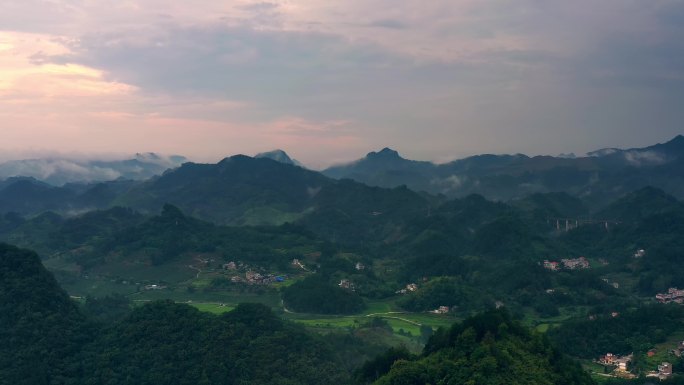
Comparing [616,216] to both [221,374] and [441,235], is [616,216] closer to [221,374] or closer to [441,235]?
[441,235]

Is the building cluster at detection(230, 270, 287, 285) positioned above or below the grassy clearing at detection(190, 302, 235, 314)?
above

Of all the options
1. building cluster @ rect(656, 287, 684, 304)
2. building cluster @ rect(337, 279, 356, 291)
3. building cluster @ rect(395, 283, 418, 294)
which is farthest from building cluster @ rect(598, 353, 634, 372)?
building cluster @ rect(337, 279, 356, 291)

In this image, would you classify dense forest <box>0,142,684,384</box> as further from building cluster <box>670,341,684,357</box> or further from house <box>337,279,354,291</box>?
building cluster <box>670,341,684,357</box>

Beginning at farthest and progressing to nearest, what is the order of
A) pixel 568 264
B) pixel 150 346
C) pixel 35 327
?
pixel 568 264
pixel 35 327
pixel 150 346

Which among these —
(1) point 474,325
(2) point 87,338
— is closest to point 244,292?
(2) point 87,338

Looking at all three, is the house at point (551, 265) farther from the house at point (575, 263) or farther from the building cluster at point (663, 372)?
the building cluster at point (663, 372)

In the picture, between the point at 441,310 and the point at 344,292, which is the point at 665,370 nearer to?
the point at 441,310

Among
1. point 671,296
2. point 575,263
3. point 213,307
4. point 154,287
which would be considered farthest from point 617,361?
point 154,287
